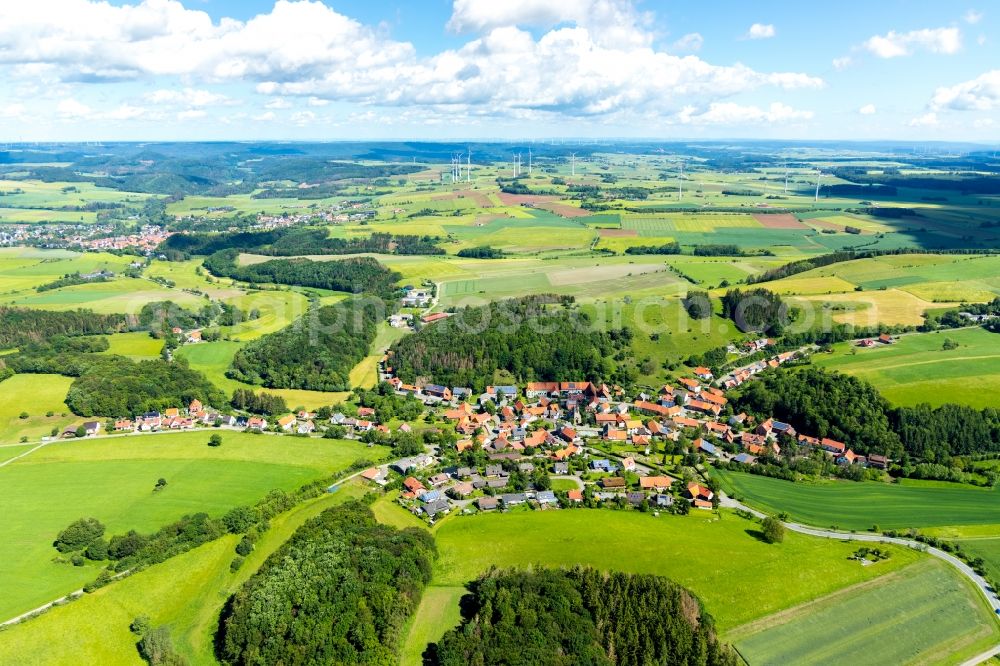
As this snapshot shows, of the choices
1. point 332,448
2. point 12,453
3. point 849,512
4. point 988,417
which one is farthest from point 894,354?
point 12,453

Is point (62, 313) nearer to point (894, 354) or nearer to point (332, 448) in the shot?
point (332, 448)

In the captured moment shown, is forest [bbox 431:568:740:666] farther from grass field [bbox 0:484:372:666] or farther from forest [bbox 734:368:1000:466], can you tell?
forest [bbox 734:368:1000:466]

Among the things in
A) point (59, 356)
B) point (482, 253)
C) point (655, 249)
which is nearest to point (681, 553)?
point (59, 356)

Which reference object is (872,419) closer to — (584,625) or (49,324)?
(584,625)

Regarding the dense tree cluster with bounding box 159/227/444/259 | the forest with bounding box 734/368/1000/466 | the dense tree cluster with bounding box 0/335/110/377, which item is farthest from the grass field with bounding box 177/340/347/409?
the dense tree cluster with bounding box 159/227/444/259

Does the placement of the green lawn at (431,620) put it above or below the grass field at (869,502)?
below

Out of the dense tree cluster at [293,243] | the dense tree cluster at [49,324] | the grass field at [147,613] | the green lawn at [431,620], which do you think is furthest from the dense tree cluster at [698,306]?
the dense tree cluster at [49,324]

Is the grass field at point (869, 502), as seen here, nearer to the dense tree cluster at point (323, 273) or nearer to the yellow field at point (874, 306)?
the yellow field at point (874, 306)
